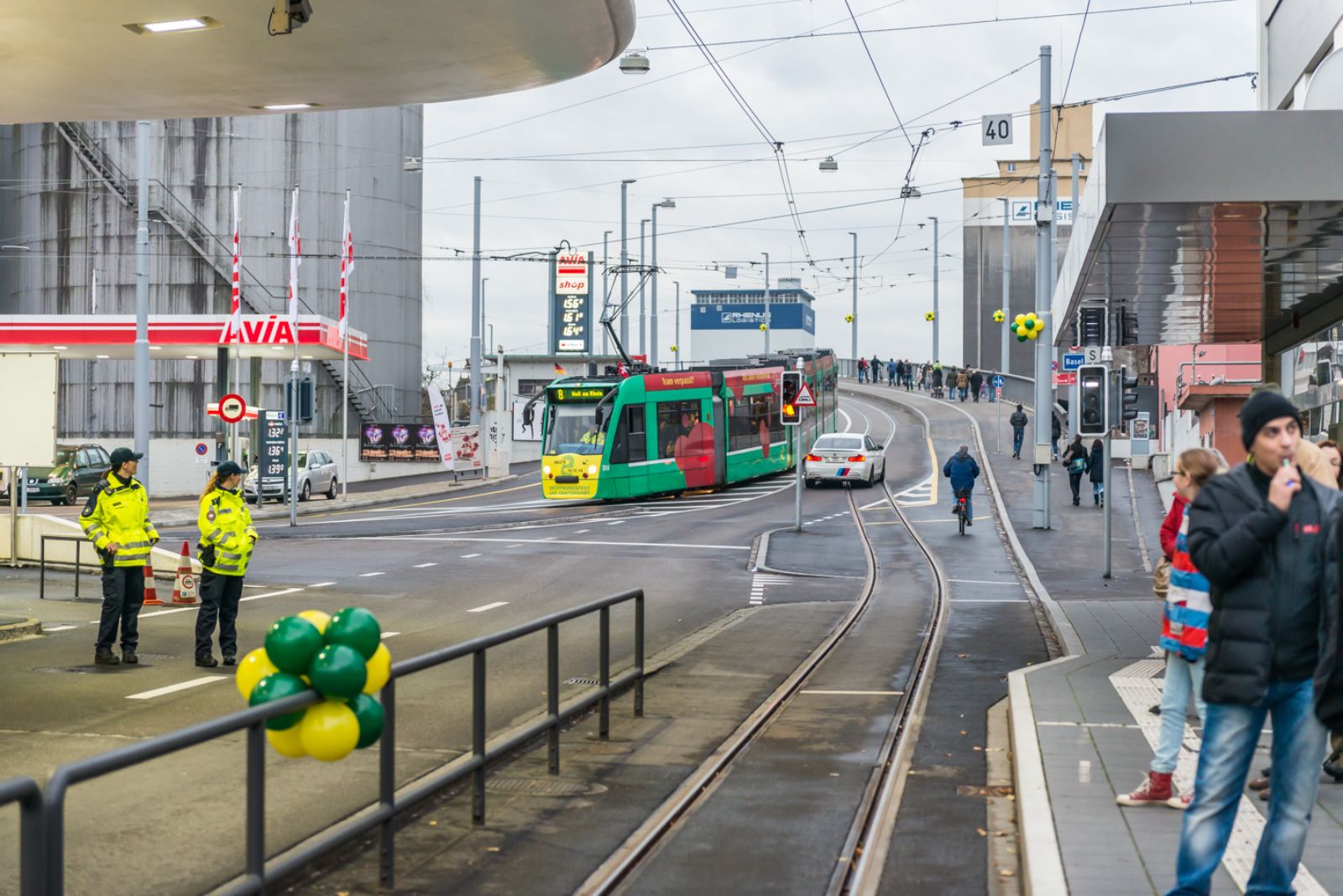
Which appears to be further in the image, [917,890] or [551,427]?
[551,427]

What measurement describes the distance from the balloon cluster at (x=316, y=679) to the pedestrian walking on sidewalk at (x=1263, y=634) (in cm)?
304

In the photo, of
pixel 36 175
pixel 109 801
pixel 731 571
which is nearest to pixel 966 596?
pixel 731 571

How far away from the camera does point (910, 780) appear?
29.1 ft

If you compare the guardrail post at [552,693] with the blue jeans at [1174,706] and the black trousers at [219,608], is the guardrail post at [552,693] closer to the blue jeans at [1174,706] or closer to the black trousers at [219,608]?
the blue jeans at [1174,706]

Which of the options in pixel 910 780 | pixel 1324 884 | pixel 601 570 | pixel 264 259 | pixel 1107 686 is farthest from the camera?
pixel 264 259

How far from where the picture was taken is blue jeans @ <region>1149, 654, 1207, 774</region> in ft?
Answer: 23.9

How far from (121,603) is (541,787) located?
650 cm

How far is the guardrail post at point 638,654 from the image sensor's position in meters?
10.8

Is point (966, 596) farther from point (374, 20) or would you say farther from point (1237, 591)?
point (1237, 591)

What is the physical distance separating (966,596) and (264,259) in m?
43.4

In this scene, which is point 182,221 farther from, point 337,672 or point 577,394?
point 337,672

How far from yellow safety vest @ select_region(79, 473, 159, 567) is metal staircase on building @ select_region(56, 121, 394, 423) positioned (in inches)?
1756

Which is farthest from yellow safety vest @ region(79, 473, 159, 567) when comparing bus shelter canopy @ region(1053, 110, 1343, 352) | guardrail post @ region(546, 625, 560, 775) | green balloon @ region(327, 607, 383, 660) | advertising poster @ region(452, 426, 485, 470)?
advertising poster @ region(452, 426, 485, 470)

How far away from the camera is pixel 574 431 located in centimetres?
3762
